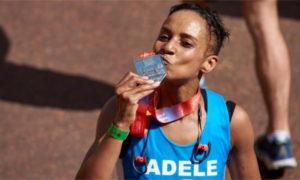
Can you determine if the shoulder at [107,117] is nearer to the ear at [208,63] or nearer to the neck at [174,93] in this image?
the neck at [174,93]

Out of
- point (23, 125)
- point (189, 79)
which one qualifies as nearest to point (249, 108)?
point (23, 125)

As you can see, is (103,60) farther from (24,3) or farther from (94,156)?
(94,156)

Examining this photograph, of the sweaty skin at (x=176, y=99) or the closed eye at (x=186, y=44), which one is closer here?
the sweaty skin at (x=176, y=99)

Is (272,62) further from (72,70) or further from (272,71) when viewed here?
(72,70)

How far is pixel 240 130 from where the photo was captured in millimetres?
2930

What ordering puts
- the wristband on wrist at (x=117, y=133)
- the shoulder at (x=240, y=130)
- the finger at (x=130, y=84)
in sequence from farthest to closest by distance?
the shoulder at (x=240, y=130) → the wristband on wrist at (x=117, y=133) → the finger at (x=130, y=84)

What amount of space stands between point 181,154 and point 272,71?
6.54ft

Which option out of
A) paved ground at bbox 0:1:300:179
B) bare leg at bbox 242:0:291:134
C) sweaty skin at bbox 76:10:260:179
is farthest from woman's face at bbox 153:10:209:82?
paved ground at bbox 0:1:300:179

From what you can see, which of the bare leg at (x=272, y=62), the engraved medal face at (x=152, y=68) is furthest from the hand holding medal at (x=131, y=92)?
the bare leg at (x=272, y=62)

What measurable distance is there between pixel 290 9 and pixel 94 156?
18.5ft

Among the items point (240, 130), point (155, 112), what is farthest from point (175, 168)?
point (240, 130)

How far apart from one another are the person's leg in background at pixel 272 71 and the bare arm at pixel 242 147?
1.63 metres

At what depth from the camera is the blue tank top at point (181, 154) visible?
2818 mm

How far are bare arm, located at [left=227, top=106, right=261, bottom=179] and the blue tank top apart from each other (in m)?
0.05
